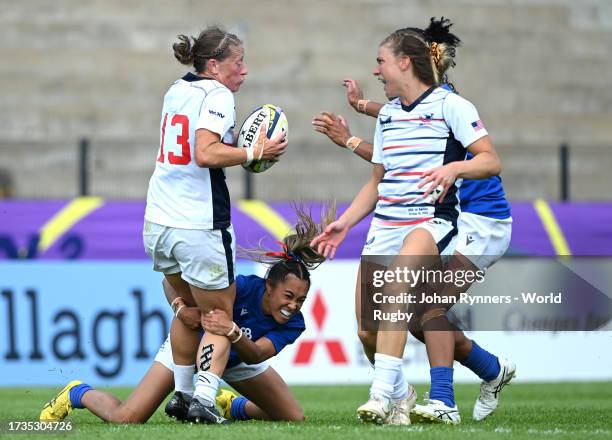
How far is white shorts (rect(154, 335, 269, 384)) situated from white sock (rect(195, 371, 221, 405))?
48cm

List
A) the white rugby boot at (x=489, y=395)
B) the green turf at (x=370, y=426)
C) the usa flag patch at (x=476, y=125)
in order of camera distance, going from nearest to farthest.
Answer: the green turf at (x=370, y=426)
the usa flag patch at (x=476, y=125)
the white rugby boot at (x=489, y=395)

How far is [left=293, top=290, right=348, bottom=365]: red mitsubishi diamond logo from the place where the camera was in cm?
1134

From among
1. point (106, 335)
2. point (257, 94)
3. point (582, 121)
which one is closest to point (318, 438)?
point (106, 335)

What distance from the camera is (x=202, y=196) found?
660 cm

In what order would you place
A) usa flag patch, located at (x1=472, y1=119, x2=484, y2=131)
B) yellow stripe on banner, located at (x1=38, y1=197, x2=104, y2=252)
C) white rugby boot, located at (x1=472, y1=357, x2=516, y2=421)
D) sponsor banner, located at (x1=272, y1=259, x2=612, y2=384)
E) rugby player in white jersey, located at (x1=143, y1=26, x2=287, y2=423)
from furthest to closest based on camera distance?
yellow stripe on banner, located at (x1=38, y1=197, x2=104, y2=252) → sponsor banner, located at (x1=272, y1=259, x2=612, y2=384) → white rugby boot, located at (x1=472, y1=357, x2=516, y2=421) → rugby player in white jersey, located at (x1=143, y1=26, x2=287, y2=423) → usa flag patch, located at (x1=472, y1=119, x2=484, y2=131)

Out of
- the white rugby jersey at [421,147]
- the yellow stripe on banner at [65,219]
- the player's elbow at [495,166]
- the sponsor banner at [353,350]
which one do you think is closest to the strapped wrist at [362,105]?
the white rugby jersey at [421,147]

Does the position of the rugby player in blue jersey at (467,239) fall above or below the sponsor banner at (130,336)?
above

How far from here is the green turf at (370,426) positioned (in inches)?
231

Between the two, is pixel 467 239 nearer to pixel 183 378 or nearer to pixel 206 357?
pixel 206 357

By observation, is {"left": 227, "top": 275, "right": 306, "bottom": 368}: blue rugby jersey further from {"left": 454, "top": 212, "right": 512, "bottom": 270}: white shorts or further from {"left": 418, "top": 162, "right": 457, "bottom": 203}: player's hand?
{"left": 418, "top": 162, "right": 457, "bottom": 203}: player's hand

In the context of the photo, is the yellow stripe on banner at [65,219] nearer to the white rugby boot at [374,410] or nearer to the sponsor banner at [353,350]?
the sponsor banner at [353,350]

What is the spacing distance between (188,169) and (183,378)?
3.82ft

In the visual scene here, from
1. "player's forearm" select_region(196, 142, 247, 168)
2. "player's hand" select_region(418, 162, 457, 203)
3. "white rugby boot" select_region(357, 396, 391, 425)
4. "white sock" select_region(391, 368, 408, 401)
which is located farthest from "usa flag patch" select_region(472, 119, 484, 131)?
"white rugby boot" select_region(357, 396, 391, 425)

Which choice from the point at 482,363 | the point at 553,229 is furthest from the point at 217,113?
the point at 553,229
